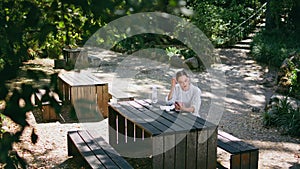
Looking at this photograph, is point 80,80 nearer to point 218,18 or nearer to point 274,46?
point 274,46

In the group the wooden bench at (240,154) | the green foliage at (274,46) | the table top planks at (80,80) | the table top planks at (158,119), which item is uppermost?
the green foliage at (274,46)

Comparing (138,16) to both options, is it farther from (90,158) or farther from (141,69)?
(141,69)

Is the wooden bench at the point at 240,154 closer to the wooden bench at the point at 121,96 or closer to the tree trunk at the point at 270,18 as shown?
the wooden bench at the point at 121,96

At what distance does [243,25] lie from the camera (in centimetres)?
1722

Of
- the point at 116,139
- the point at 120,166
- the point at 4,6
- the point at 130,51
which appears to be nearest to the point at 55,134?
the point at 116,139

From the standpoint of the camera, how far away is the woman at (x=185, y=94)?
548 cm

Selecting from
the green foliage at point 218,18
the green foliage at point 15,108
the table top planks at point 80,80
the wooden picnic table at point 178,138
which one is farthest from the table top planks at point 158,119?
the green foliage at point 218,18

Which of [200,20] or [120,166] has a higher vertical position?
[200,20]

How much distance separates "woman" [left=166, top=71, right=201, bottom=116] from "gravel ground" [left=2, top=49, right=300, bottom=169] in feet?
3.01

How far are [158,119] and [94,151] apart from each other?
0.85 meters

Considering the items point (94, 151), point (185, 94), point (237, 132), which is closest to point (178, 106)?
point (185, 94)

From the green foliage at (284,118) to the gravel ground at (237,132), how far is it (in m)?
0.15

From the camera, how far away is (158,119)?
4.92m

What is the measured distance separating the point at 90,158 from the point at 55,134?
7.42 ft
